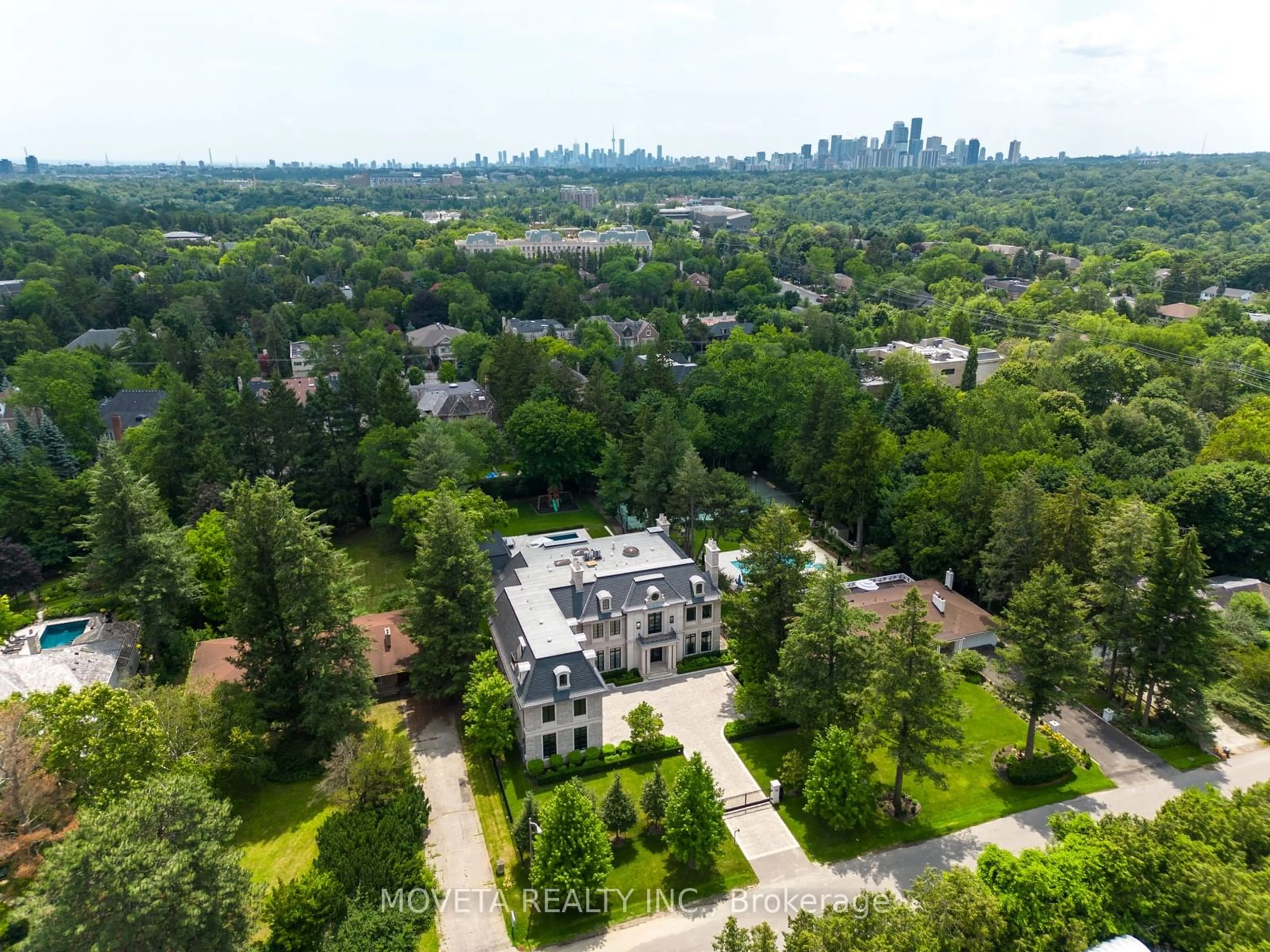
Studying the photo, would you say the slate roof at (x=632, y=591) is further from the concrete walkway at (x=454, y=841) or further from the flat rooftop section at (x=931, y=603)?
the flat rooftop section at (x=931, y=603)

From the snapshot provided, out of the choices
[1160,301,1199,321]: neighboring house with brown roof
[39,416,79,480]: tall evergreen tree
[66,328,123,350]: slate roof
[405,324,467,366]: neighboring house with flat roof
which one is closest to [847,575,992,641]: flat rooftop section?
[39,416,79,480]: tall evergreen tree

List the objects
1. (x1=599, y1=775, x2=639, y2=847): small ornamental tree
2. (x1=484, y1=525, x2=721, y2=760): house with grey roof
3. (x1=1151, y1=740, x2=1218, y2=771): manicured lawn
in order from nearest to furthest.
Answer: (x1=599, y1=775, x2=639, y2=847): small ornamental tree, (x1=484, y1=525, x2=721, y2=760): house with grey roof, (x1=1151, y1=740, x2=1218, y2=771): manicured lawn

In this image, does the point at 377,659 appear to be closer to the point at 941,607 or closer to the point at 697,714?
the point at 697,714

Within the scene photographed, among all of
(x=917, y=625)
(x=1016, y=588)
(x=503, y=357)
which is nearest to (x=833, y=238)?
(x=503, y=357)

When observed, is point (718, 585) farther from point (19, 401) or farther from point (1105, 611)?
point (19, 401)

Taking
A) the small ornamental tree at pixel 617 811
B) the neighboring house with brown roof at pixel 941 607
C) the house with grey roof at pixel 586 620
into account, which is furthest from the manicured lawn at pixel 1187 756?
the small ornamental tree at pixel 617 811

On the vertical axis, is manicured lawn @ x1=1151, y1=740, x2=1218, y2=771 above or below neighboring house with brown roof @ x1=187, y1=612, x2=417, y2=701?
below

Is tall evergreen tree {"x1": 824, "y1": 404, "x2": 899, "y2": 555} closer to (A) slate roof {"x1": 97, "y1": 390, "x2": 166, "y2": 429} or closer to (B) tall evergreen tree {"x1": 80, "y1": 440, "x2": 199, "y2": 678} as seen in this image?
(B) tall evergreen tree {"x1": 80, "y1": 440, "x2": 199, "y2": 678}

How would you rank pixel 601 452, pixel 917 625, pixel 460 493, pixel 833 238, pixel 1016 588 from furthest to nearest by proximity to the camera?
pixel 833 238 < pixel 601 452 < pixel 460 493 < pixel 1016 588 < pixel 917 625

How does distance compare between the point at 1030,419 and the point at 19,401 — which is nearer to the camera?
the point at 1030,419
